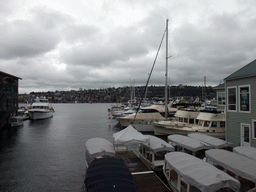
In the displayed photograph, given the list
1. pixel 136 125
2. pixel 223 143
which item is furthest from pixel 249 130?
pixel 136 125

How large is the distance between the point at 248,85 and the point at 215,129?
10.3 meters

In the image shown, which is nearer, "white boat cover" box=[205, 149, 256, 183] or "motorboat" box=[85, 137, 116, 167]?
"white boat cover" box=[205, 149, 256, 183]

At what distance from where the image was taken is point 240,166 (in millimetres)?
10688

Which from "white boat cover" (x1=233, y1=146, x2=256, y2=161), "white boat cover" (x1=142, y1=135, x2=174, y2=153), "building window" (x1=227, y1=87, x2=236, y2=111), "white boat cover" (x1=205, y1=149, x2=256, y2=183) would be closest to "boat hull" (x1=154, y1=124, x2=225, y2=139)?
"building window" (x1=227, y1=87, x2=236, y2=111)

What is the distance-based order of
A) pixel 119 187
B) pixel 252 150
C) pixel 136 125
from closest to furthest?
pixel 119 187, pixel 252 150, pixel 136 125

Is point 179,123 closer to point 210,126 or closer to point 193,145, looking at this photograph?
point 210,126

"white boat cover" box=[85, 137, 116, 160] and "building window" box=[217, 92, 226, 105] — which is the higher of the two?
"building window" box=[217, 92, 226, 105]

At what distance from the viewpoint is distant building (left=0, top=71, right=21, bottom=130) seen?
41.7 m

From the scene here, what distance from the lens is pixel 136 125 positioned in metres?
Answer: 39.7

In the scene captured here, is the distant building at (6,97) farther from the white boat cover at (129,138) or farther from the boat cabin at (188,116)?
the boat cabin at (188,116)

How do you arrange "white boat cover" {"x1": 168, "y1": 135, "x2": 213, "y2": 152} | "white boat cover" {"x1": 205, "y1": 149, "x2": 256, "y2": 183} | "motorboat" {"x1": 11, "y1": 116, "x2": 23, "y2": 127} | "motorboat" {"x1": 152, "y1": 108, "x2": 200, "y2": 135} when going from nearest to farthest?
"white boat cover" {"x1": 205, "y1": 149, "x2": 256, "y2": 183} → "white boat cover" {"x1": 168, "y1": 135, "x2": 213, "y2": 152} → "motorboat" {"x1": 152, "y1": 108, "x2": 200, "y2": 135} → "motorboat" {"x1": 11, "y1": 116, "x2": 23, "y2": 127}

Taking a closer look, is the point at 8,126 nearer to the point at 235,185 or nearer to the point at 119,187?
the point at 119,187

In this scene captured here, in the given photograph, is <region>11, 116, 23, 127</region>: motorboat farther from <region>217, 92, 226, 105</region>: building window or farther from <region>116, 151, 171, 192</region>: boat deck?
<region>217, 92, 226, 105</region>: building window

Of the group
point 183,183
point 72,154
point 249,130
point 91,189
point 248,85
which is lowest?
point 72,154
